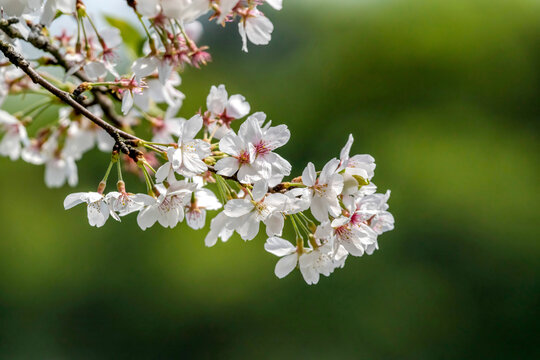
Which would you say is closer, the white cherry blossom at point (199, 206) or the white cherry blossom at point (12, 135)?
Result: the white cherry blossom at point (199, 206)

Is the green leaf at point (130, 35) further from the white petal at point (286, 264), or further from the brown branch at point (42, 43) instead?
the white petal at point (286, 264)

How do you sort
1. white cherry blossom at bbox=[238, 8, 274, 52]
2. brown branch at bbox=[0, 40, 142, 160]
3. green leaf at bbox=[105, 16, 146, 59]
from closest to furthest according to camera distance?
1. brown branch at bbox=[0, 40, 142, 160]
2. white cherry blossom at bbox=[238, 8, 274, 52]
3. green leaf at bbox=[105, 16, 146, 59]

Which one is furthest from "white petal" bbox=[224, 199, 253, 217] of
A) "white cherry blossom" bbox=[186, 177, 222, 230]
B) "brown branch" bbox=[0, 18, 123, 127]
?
"brown branch" bbox=[0, 18, 123, 127]

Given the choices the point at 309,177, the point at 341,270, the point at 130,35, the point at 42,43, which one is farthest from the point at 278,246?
the point at 341,270

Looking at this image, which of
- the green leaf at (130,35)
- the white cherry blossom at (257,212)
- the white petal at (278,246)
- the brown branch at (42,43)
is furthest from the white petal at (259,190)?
the green leaf at (130,35)

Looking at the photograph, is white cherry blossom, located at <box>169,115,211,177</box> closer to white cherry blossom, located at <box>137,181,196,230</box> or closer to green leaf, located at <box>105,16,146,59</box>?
white cherry blossom, located at <box>137,181,196,230</box>

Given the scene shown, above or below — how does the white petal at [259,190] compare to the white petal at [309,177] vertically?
below

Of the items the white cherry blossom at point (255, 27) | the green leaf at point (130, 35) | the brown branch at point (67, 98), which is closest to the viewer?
the brown branch at point (67, 98)

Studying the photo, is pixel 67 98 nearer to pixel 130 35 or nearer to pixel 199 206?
pixel 199 206
